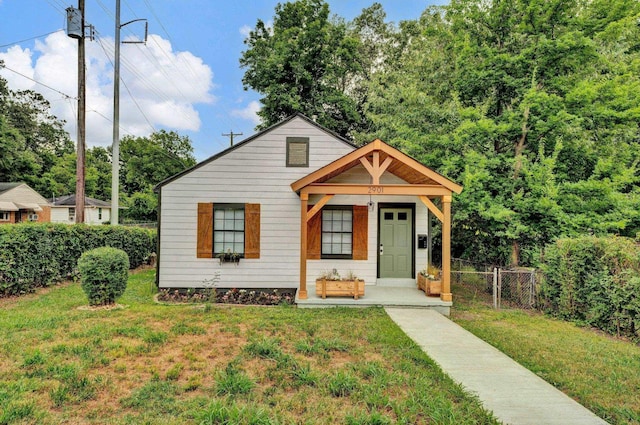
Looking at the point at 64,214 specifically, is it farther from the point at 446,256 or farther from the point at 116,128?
the point at 446,256

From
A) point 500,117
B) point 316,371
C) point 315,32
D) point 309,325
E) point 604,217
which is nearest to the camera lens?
point 316,371

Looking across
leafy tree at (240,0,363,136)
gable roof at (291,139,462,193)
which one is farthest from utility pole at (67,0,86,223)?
leafy tree at (240,0,363,136)

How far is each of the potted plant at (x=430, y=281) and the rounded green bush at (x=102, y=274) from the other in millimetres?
7072

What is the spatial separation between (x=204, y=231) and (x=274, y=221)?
1.93 m

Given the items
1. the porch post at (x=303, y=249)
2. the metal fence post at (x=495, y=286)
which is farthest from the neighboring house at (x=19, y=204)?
the metal fence post at (x=495, y=286)

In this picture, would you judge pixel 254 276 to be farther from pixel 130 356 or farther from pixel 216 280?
pixel 130 356

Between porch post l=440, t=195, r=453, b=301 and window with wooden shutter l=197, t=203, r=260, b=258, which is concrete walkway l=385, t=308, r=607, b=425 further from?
window with wooden shutter l=197, t=203, r=260, b=258

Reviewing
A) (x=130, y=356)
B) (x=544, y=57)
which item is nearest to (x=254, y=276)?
(x=130, y=356)

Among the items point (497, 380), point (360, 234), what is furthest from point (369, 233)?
point (497, 380)

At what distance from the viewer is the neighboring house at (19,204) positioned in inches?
1016

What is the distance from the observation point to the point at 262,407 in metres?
3.35

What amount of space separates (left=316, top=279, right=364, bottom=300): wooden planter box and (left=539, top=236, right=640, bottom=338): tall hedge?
462 cm

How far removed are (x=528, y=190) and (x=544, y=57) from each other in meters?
4.05

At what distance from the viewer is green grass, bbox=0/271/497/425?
3.25 meters
